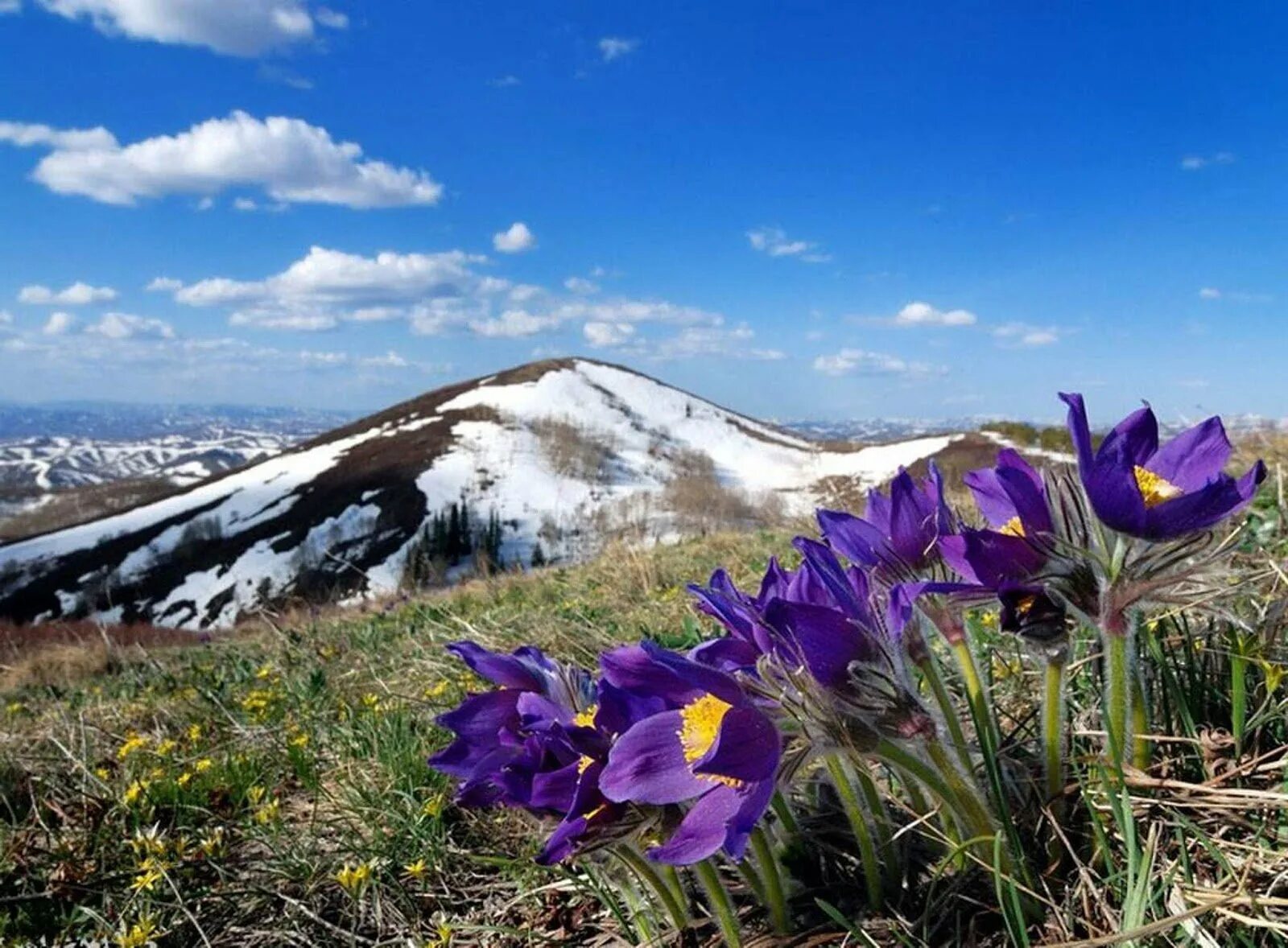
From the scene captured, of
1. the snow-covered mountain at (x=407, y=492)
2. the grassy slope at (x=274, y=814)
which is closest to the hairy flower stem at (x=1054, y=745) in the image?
the grassy slope at (x=274, y=814)

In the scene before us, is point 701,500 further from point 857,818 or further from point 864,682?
point 864,682

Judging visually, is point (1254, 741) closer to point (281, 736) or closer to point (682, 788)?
point (682, 788)

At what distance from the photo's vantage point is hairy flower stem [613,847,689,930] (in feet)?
4.67

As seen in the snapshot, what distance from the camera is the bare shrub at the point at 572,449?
7306 cm

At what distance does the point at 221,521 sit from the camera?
64.7 meters

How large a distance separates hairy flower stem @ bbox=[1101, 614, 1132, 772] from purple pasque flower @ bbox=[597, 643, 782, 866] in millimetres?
521

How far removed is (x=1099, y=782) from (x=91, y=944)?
2148 millimetres

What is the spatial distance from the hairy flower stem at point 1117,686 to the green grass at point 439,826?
58mm

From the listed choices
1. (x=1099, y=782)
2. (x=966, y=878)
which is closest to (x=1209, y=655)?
(x=1099, y=782)

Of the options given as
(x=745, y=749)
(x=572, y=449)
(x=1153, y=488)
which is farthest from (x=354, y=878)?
(x=572, y=449)

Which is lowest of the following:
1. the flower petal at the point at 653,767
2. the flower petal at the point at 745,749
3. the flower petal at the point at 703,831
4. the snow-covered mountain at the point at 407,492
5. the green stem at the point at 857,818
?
the snow-covered mountain at the point at 407,492

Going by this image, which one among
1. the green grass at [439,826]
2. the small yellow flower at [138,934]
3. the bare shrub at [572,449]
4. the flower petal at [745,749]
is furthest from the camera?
the bare shrub at [572,449]

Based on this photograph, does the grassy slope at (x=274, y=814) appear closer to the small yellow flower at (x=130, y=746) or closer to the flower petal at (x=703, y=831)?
the small yellow flower at (x=130, y=746)

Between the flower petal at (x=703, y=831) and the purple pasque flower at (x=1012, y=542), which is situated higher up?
the purple pasque flower at (x=1012, y=542)
